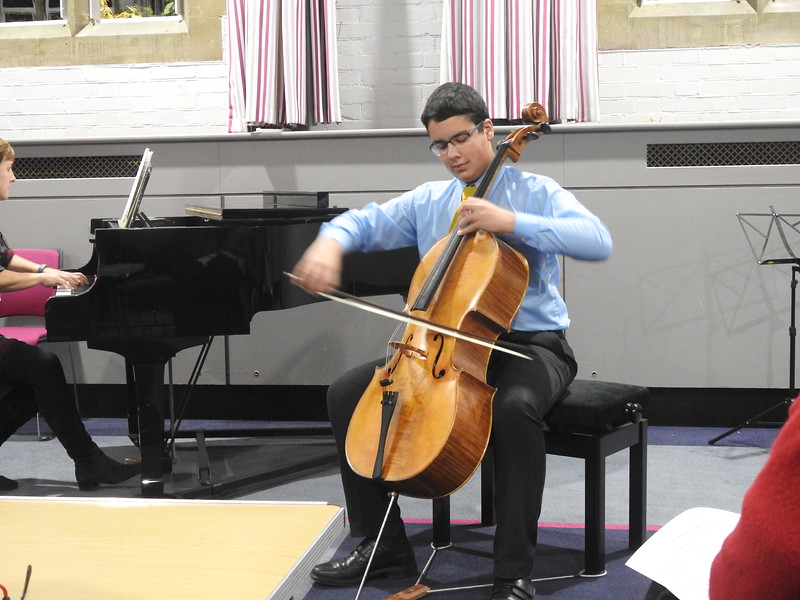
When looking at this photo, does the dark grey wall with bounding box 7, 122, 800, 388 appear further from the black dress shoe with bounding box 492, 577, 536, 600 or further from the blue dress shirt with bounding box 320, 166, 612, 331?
the black dress shoe with bounding box 492, 577, 536, 600

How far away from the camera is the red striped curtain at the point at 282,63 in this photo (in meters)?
4.33

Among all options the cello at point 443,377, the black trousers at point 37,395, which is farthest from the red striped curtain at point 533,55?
the black trousers at point 37,395

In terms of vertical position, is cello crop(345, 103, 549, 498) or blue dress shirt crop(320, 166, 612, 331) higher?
blue dress shirt crop(320, 166, 612, 331)

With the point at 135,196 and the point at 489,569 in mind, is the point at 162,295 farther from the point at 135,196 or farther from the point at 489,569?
the point at 489,569

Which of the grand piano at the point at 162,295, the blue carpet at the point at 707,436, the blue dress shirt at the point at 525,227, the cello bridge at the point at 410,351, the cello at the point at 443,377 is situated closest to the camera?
the cello at the point at 443,377

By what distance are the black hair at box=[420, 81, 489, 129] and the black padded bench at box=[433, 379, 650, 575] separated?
2.55ft

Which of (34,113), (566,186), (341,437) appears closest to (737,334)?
(566,186)

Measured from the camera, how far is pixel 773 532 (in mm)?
616

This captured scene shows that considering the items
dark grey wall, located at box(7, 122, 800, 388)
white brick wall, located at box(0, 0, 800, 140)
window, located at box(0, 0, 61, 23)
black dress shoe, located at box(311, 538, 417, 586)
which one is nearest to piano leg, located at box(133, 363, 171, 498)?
black dress shoe, located at box(311, 538, 417, 586)

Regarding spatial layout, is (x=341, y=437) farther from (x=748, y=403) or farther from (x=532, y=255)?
(x=748, y=403)

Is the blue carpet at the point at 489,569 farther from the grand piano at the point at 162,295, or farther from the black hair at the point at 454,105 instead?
the black hair at the point at 454,105

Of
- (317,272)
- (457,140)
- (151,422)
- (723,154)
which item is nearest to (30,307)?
(151,422)

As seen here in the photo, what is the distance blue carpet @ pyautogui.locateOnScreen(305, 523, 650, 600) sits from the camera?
7.89 feet

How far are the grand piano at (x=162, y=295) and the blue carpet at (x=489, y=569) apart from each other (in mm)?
775
